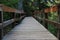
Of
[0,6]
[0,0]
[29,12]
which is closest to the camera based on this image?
[0,6]

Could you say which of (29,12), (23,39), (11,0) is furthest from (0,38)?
(29,12)

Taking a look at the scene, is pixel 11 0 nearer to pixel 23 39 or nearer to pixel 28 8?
pixel 23 39

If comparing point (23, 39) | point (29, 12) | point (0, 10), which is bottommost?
point (29, 12)

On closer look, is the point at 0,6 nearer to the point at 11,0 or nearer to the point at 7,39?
the point at 7,39

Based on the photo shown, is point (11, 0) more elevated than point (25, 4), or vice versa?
point (11, 0)

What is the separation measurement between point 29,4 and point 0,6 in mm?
26607

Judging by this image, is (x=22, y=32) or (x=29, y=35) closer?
(x=29, y=35)

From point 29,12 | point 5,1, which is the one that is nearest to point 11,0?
point 5,1

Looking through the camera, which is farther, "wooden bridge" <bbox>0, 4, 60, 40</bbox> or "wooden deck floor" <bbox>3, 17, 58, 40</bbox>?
"wooden deck floor" <bbox>3, 17, 58, 40</bbox>

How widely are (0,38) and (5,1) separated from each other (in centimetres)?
521

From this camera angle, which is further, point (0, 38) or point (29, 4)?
point (29, 4)

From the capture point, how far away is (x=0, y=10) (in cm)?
347

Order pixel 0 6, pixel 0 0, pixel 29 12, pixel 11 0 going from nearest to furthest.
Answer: pixel 0 6
pixel 0 0
pixel 11 0
pixel 29 12

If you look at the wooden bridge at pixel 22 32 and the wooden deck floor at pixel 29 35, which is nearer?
the wooden bridge at pixel 22 32
